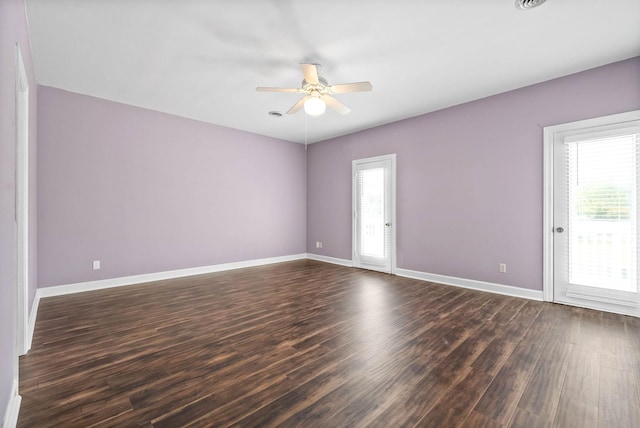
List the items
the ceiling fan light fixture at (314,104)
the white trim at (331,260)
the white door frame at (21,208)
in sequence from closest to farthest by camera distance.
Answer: the white door frame at (21,208)
the ceiling fan light fixture at (314,104)
the white trim at (331,260)

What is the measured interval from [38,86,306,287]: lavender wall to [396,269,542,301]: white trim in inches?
119

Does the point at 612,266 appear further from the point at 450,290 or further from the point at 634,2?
the point at 634,2

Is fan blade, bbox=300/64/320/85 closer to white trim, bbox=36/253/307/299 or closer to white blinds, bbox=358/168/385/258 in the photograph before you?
white blinds, bbox=358/168/385/258

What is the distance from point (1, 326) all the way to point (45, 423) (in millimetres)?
632

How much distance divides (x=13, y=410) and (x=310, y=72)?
3138 millimetres

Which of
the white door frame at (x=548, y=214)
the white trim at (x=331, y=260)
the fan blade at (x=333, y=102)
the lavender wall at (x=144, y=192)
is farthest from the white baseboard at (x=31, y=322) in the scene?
the white door frame at (x=548, y=214)

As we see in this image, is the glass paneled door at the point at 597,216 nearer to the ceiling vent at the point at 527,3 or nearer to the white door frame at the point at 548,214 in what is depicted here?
the white door frame at the point at 548,214

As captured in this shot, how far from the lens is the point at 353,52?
2961mm

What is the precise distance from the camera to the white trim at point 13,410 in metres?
1.40

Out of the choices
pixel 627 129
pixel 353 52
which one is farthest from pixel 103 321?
pixel 627 129

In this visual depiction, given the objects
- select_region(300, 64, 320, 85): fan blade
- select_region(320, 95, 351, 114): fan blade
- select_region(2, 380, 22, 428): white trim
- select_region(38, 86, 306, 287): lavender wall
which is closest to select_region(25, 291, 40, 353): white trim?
A: select_region(38, 86, 306, 287): lavender wall

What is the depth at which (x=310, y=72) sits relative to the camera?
2811 mm

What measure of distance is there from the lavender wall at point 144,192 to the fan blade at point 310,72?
10.2 feet

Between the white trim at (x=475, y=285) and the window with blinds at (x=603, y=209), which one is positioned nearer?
the window with blinds at (x=603, y=209)
